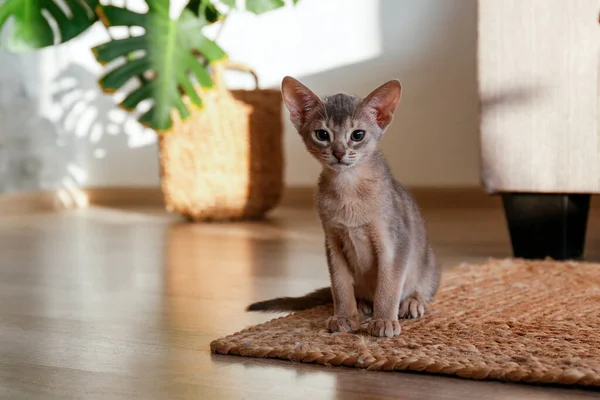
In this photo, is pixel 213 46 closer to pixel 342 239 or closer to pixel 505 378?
pixel 342 239

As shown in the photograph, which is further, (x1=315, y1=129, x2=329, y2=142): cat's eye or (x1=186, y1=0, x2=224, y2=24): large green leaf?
(x1=186, y1=0, x2=224, y2=24): large green leaf

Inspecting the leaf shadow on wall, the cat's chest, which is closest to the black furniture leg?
the cat's chest

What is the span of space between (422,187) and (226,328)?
7.67 feet

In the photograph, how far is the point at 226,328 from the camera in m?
1.43

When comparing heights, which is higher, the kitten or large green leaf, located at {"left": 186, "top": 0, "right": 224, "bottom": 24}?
large green leaf, located at {"left": 186, "top": 0, "right": 224, "bottom": 24}

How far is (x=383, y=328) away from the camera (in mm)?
1300

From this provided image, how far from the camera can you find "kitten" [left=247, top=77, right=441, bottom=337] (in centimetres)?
137

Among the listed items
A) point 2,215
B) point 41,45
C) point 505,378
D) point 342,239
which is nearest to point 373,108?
point 342,239

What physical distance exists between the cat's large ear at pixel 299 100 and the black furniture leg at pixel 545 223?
3.01 ft

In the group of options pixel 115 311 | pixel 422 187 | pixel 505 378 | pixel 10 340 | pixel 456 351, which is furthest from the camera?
pixel 422 187

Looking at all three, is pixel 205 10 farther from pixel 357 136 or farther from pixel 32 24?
pixel 357 136

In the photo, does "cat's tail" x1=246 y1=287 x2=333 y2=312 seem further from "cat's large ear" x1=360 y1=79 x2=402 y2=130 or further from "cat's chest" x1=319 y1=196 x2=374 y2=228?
"cat's large ear" x1=360 y1=79 x2=402 y2=130

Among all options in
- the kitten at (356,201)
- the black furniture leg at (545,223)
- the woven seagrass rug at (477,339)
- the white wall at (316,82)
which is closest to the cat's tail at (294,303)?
the woven seagrass rug at (477,339)

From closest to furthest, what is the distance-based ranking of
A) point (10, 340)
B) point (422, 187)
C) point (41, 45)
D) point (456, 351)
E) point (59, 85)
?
point (456, 351), point (10, 340), point (41, 45), point (422, 187), point (59, 85)
